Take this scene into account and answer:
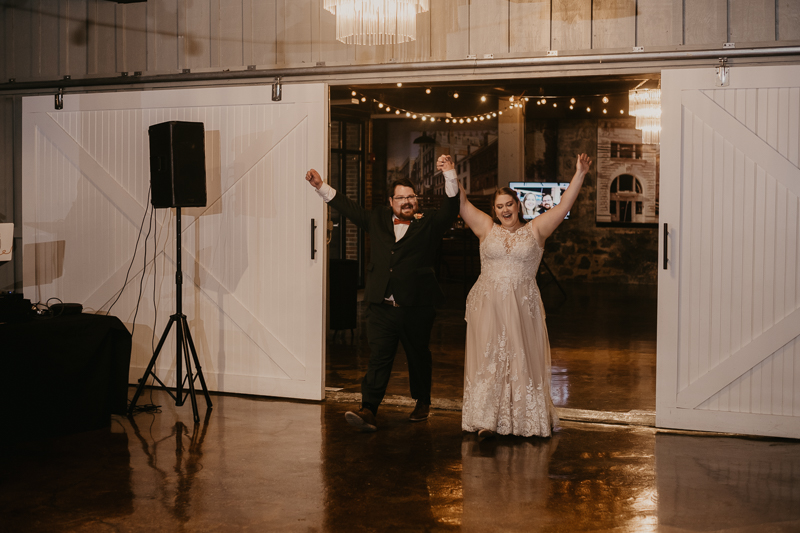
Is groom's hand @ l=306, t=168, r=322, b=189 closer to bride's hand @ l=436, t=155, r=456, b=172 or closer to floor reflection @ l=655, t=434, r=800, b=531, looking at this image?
bride's hand @ l=436, t=155, r=456, b=172

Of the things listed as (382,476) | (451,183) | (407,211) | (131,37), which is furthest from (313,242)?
(131,37)

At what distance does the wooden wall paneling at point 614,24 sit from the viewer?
4801mm

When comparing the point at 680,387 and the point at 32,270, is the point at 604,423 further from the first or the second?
the point at 32,270

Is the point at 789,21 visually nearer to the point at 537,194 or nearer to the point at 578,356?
the point at 578,356

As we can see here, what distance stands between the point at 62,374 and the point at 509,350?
109 inches

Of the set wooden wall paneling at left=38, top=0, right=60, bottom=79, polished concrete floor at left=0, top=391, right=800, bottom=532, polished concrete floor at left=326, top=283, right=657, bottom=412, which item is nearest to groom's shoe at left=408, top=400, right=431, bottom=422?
polished concrete floor at left=0, top=391, right=800, bottom=532

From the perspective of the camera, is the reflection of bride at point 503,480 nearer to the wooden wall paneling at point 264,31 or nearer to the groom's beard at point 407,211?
the groom's beard at point 407,211

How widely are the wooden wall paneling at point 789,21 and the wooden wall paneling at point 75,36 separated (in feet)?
17.2

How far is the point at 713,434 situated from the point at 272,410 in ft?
9.84

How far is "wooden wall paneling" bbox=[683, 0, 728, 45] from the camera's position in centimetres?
463

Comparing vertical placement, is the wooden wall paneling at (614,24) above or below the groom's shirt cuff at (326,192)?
above

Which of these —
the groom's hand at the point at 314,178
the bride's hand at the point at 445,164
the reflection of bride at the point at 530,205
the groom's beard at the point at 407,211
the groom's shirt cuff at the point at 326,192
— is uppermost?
the reflection of bride at the point at 530,205

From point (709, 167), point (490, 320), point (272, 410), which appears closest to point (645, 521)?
point (490, 320)

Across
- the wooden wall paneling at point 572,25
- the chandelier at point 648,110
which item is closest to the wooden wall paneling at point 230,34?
the wooden wall paneling at point 572,25
